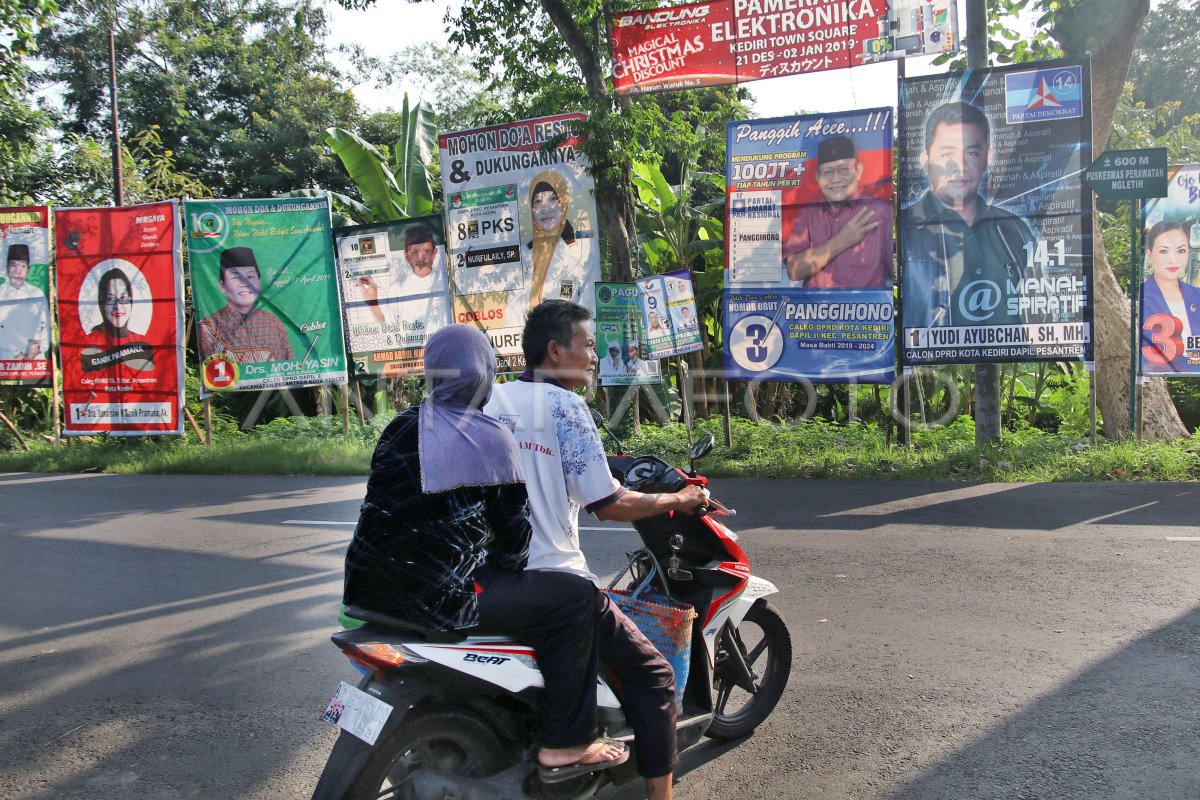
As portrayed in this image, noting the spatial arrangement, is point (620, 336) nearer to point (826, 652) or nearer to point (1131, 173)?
point (1131, 173)

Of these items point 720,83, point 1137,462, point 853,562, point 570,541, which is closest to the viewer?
point 570,541

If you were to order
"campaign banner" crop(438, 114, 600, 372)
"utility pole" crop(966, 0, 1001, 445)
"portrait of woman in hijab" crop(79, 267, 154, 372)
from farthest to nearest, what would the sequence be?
"portrait of woman in hijab" crop(79, 267, 154, 372) < "campaign banner" crop(438, 114, 600, 372) < "utility pole" crop(966, 0, 1001, 445)

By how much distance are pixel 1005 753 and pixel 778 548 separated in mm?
3403

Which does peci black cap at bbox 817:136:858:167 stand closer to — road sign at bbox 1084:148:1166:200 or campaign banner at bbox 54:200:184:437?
road sign at bbox 1084:148:1166:200

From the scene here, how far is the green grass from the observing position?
9859 mm

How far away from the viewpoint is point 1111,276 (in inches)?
470

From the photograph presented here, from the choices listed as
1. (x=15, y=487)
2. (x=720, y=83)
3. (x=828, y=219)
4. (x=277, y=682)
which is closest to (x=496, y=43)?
(x=720, y=83)

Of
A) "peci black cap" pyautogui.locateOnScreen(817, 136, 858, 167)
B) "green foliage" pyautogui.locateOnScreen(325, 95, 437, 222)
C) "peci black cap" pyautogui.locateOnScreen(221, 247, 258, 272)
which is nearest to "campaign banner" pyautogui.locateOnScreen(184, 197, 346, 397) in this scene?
"peci black cap" pyautogui.locateOnScreen(221, 247, 258, 272)

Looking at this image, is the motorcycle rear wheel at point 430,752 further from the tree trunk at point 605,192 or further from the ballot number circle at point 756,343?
the tree trunk at point 605,192

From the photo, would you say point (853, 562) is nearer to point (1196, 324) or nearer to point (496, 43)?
point (1196, 324)

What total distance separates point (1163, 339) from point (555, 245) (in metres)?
7.36

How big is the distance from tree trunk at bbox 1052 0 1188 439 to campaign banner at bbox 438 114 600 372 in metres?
6.15

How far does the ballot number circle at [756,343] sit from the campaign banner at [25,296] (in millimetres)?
10422

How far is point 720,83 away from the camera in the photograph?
1250 centimetres
